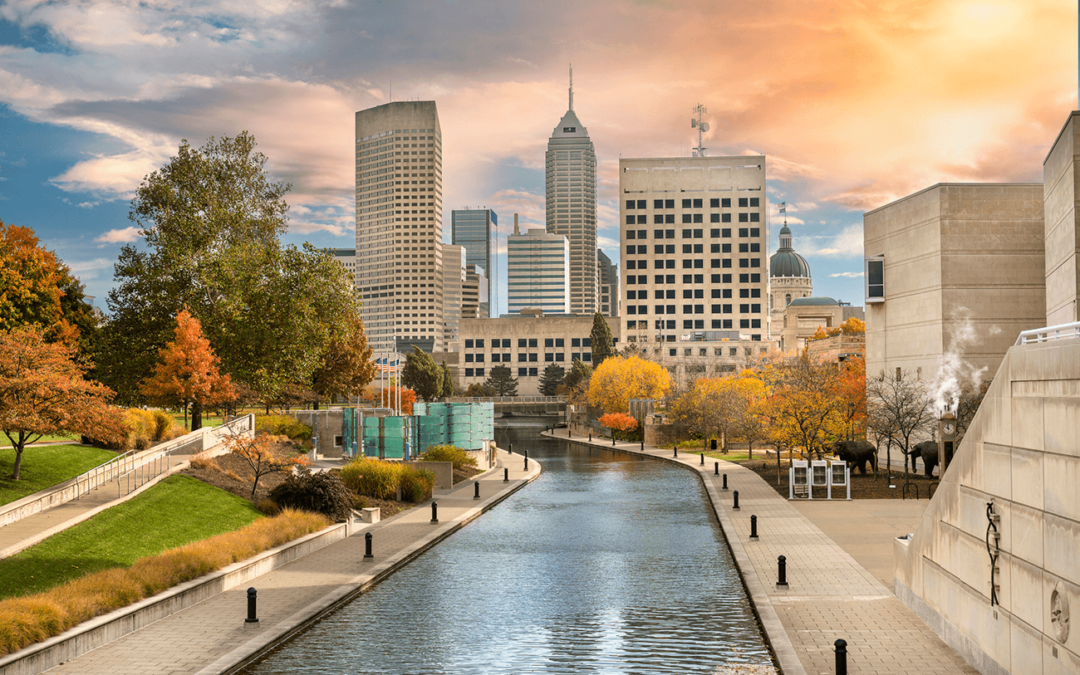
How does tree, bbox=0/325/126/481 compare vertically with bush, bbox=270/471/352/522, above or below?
above

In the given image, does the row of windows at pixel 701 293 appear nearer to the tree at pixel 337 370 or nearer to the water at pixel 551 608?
the tree at pixel 337 370

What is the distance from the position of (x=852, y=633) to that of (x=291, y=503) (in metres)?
18.5

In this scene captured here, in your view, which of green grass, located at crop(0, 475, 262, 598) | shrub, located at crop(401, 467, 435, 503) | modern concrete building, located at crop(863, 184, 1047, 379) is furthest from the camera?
modern concrete building, located at crop(863, 184, 1047, 379)

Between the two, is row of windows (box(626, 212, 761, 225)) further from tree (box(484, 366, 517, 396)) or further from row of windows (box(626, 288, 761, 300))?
tree (box(484, 366, 517, 396))

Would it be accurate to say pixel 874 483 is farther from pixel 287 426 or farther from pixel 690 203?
pixel 690 203

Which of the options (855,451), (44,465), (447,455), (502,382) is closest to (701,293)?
(502,382)

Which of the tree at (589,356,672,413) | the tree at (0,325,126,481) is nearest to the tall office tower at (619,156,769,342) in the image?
the tree at (589,356,672,413)

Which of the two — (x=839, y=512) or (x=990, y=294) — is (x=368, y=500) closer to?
(x=839, y=512)

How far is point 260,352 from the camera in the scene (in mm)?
45500

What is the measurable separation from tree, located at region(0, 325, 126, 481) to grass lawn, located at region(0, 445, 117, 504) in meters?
0.49

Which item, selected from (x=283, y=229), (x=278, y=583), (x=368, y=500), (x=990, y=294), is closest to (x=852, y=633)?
(x=278, y=583)

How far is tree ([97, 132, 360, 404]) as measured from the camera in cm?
4491

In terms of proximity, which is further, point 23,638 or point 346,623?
point 346,623

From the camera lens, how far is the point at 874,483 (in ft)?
134
